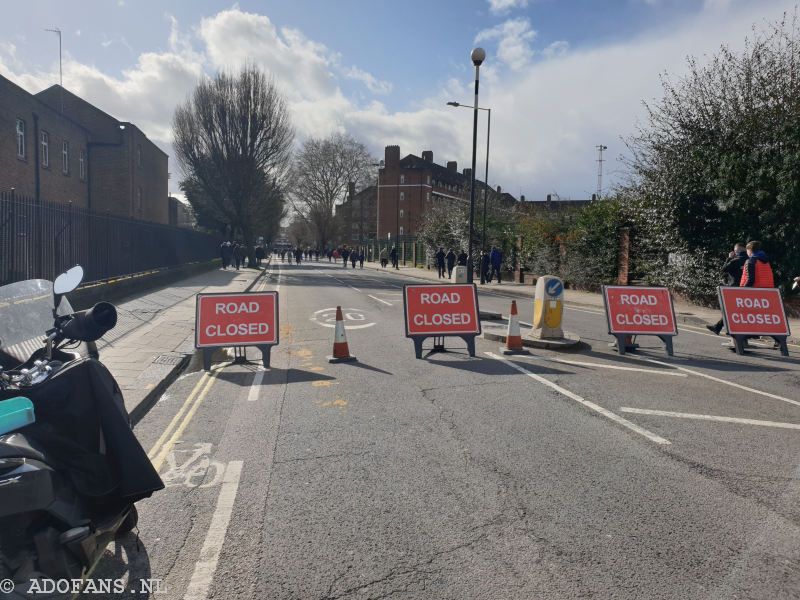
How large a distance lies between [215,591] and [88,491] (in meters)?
0.80

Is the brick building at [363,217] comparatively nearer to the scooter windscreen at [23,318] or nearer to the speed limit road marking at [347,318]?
the speed limit road marking at [347,318]

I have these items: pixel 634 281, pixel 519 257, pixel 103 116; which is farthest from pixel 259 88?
pixel 634 281

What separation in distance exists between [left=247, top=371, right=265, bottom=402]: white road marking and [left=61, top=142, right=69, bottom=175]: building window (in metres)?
29.1

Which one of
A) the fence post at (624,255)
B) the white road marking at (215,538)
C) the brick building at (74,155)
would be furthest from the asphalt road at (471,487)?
the brick building at (74,155)

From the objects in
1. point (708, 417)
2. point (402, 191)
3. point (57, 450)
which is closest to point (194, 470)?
point (57, 450)

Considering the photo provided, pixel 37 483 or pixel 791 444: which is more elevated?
pixel 37 483

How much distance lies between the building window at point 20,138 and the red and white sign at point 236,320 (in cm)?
2234

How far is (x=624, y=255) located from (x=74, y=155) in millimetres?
30158

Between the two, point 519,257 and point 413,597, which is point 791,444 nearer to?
point 413,597

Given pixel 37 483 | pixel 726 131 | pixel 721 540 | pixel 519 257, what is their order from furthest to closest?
1. pixel 519 257
2. pixel 726 131
3. pixel 721 540
4. pixel 37 483

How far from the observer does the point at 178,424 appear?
550cm

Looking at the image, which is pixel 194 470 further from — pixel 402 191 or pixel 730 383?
pixel 402 191

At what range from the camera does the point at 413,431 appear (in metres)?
5.24

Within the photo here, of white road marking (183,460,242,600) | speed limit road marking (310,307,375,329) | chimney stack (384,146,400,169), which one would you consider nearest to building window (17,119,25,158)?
speed limit road marking (310,307,375,329)
